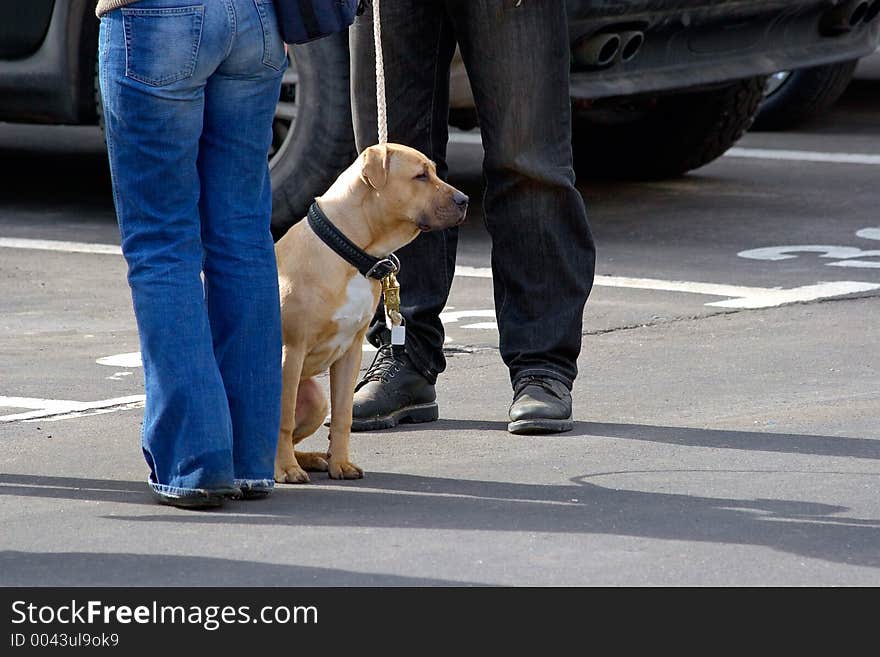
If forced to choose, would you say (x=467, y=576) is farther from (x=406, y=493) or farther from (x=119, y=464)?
(x=119, y=464)

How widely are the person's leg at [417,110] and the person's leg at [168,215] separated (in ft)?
3.86

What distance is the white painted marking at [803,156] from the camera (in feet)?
35.1

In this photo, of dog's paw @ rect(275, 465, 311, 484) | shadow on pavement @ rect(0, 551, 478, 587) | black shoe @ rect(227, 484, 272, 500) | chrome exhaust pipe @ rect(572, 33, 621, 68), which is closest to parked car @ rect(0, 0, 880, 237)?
chrome exhaust pipe @ rect(572, 33, 621, 68)

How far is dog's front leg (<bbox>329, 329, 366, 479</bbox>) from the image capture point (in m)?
4.44

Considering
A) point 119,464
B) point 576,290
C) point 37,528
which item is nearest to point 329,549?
point 37,528

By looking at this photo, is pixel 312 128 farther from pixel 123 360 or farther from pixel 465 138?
pixel 465 138

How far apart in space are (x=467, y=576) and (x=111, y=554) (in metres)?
0.71

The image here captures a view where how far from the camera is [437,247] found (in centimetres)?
521

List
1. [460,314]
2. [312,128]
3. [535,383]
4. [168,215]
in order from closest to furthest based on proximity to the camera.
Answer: [168,215], [535,383], [460,314], [312,128]

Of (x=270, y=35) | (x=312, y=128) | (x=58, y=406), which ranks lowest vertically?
(x=58, y=406)

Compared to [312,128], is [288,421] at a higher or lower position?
lower

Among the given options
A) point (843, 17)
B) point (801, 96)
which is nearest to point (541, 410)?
point (843, 17)

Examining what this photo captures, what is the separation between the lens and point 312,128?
752 cm

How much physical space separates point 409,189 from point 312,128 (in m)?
3.10
